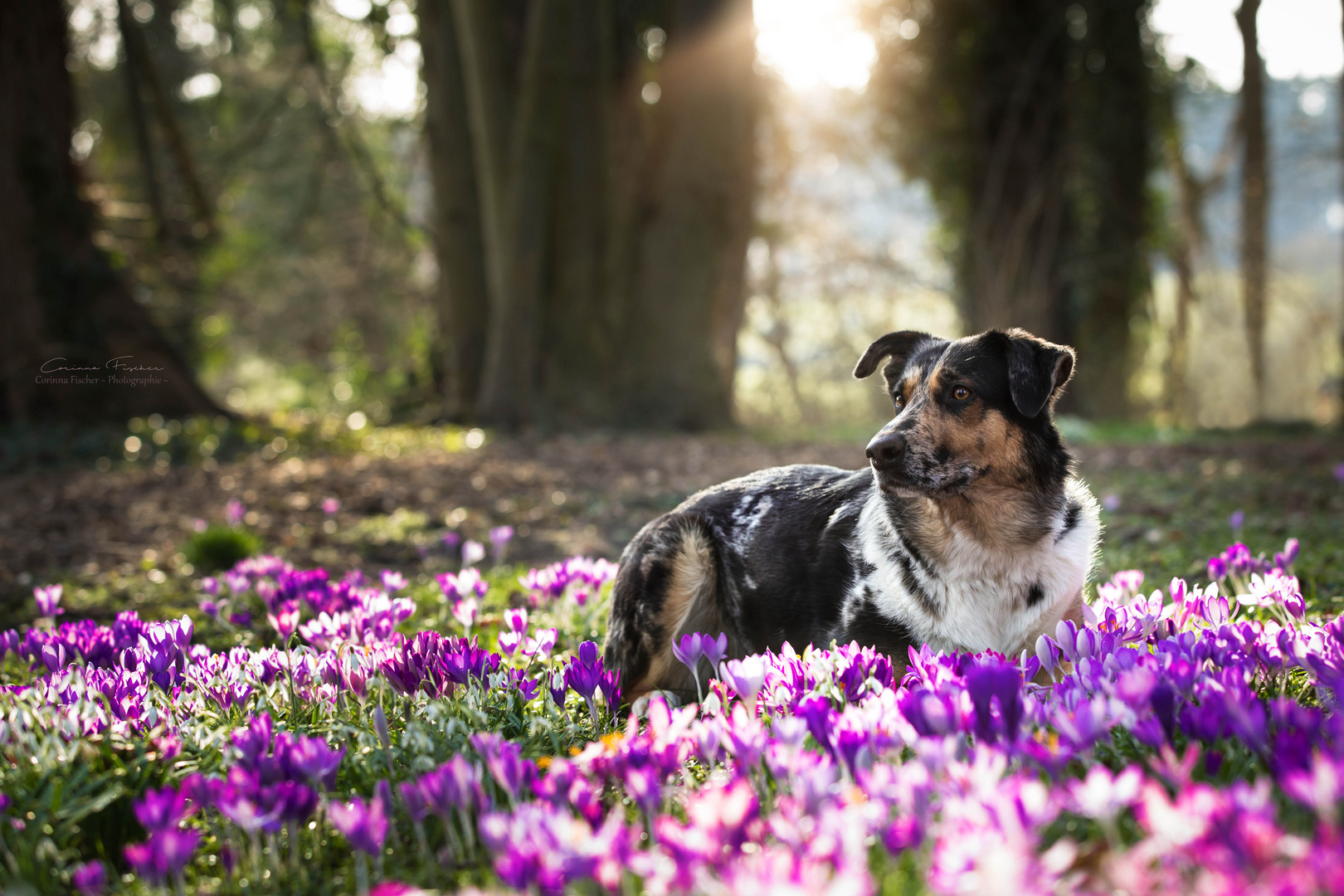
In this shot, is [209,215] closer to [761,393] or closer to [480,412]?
[480,412]

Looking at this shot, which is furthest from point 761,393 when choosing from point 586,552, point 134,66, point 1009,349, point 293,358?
point 1009,349

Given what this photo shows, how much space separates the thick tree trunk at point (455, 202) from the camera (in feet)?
46.0

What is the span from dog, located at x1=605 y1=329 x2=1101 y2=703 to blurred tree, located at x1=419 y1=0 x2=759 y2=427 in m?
9.17

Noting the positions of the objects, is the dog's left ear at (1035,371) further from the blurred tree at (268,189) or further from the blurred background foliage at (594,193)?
the blurred tree at (268,189)

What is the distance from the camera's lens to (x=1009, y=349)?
360 centimetres

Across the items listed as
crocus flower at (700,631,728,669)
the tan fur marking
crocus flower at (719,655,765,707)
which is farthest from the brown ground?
crocus flower at (719,655,765,707)

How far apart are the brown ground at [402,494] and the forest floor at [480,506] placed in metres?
0.02

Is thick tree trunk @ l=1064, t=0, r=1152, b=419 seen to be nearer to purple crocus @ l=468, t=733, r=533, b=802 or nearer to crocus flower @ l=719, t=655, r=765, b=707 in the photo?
Result: crocus flower @ l=719, t=655, r=765, b=707

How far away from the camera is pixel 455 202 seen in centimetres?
1419

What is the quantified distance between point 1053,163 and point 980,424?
640 inches

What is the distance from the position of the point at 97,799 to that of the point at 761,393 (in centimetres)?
3519

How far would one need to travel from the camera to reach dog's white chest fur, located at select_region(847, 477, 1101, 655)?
334cm

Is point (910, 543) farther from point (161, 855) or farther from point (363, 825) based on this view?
point (161, 855)
